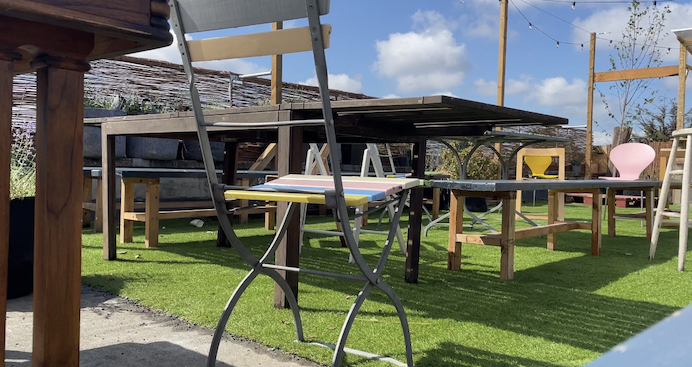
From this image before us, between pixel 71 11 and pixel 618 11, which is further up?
pixel 618 11

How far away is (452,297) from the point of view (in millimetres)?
2807

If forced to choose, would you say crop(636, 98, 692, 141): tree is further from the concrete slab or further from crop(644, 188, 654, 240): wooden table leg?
the concrete slab

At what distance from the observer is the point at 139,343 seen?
2.03 metres

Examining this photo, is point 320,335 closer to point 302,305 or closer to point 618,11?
point 302,305

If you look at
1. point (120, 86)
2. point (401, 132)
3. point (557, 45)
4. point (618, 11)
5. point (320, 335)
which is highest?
point (618, 11)

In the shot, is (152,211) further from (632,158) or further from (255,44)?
(632,158)

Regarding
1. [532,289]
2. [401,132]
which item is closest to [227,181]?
[401,132]

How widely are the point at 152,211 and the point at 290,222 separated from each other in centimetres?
198

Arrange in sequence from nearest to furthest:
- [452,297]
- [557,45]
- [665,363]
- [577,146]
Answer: [665,363] → [452,297] → [557,45] → [577,146]

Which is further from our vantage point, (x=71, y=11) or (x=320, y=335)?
(x=320, y=335)

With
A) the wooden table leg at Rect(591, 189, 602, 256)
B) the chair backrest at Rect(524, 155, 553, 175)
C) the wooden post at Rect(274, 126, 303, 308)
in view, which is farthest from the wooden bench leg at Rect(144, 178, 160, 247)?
the chair backrest at Rect(524, 155, 553, 175)

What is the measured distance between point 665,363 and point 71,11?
3.57 feet

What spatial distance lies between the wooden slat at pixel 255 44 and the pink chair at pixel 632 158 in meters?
5.75

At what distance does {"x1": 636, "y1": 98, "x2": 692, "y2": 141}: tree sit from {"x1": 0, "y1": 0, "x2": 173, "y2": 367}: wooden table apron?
55.7ft
